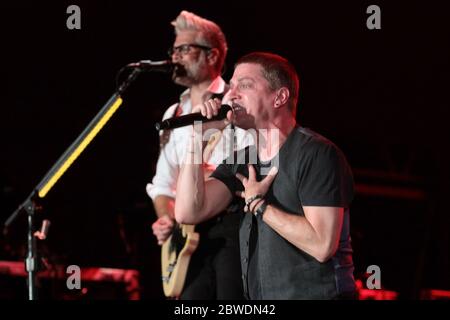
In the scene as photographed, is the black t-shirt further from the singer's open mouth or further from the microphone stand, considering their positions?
the microphone stand

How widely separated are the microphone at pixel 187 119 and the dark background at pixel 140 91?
287cm

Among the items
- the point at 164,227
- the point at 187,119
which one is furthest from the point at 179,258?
the point at 187,119

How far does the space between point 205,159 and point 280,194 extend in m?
1.08

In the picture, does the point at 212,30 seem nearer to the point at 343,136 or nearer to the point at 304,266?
the point at 304,266

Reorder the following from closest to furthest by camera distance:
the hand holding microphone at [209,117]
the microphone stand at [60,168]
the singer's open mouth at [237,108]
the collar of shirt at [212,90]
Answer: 1. the hand holding microphone at [209,117]
2. the singer's open mouth at [237,108]
3. the microphone stand at [60,168]
4. the collar of shirt at [212,90]

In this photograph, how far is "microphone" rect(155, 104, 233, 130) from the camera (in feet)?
11.0

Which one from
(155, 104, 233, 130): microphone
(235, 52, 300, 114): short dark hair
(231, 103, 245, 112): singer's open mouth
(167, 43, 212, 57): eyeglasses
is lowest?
(155, 104, 233, 130): microphone

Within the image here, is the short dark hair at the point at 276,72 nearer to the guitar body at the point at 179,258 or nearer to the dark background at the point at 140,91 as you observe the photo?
the guitar body at the point at 179,258

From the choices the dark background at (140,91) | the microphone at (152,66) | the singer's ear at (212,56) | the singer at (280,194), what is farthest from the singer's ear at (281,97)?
the dark background at (140,91)

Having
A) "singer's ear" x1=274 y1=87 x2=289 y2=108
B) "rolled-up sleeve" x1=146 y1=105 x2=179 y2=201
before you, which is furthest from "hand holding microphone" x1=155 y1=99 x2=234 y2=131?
"rolled-up sleeve" x1=146 y1=105 x2=179 y2=201

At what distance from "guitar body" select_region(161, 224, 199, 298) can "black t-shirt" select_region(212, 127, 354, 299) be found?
0.81 metres

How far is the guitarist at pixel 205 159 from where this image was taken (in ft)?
13.4
